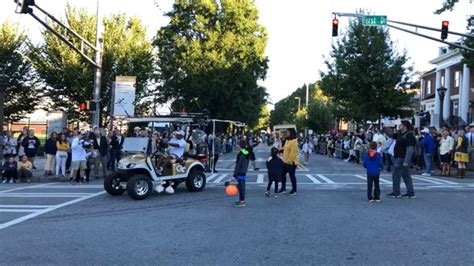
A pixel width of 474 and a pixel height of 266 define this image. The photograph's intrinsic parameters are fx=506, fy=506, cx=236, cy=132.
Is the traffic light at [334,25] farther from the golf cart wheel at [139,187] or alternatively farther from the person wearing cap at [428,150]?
the golf cart wheel at [139,187]

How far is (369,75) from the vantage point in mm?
35219

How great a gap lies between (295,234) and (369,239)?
1.12 metres

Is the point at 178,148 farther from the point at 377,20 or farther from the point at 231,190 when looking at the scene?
the point at 377,20

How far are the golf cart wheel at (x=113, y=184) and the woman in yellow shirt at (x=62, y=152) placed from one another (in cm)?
500

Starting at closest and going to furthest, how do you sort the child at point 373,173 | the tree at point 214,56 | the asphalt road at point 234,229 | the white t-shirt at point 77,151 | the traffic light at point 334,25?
the asphalt road at point 234,229 < the child at point 373,173 < the white t-shirt at point 77,151 < the traffic light at point 334,25 < the tree at point 214,56

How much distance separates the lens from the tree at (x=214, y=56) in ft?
136

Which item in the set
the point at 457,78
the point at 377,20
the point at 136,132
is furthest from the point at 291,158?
the point at 457,78

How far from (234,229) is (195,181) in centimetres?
530

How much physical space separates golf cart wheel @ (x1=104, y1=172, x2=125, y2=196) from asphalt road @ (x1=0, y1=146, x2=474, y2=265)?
Result: 34cm

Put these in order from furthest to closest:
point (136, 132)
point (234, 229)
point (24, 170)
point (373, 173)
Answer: point (136, 132), point (24, 170), point (373, 173), point (234, 229)

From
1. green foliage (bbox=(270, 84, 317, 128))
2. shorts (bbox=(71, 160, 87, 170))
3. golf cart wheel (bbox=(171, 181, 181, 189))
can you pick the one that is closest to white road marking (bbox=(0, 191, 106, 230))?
golf cart wheel (bbox=(171, 181, 181, 189))

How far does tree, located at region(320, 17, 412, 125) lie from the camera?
35094mm

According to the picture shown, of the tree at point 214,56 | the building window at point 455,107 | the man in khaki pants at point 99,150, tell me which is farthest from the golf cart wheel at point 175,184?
the building window at point 455,107

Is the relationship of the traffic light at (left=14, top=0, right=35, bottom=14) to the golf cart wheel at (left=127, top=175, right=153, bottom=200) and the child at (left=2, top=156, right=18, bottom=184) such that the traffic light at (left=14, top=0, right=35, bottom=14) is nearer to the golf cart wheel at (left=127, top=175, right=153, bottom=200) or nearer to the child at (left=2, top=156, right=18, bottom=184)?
the child at (left=2, top=156, right=18, bottom=184)
